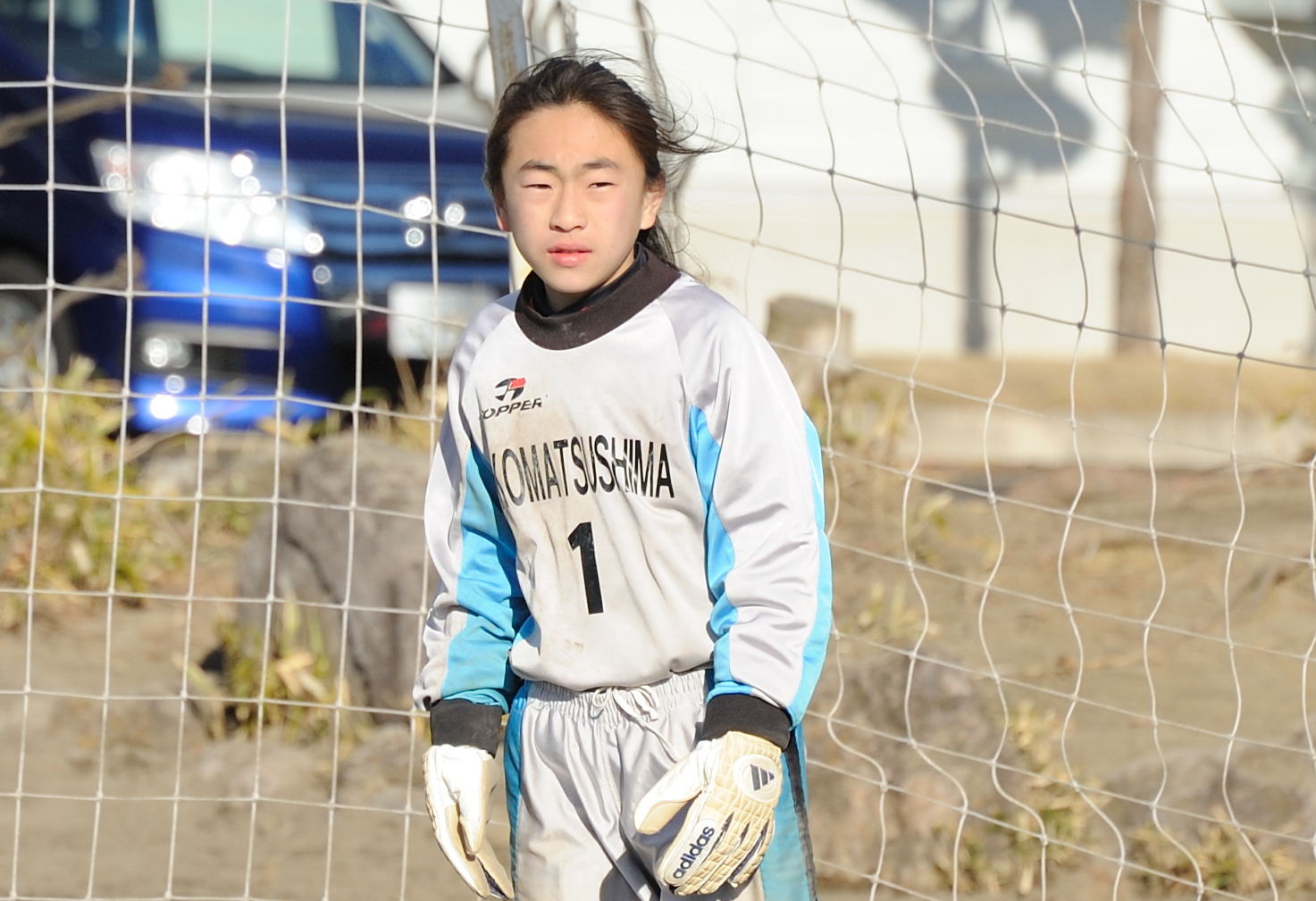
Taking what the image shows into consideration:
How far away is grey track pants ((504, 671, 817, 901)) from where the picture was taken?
6.66 ft

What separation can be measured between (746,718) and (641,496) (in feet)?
0.92

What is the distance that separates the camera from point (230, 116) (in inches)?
226

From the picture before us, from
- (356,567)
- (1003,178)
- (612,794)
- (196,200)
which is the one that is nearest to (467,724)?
(612,794)

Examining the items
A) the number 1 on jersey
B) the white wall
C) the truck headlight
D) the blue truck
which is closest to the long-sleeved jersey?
the number 1 on jersey

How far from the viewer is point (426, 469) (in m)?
4.41

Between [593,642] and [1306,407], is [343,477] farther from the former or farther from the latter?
[1306,407]

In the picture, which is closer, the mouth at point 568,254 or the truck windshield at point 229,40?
the mouth at point 568,254

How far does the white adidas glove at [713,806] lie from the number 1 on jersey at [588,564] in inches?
9.2

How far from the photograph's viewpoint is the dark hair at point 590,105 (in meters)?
2.08

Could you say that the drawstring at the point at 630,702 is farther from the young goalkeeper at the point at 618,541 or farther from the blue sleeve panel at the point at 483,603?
the blue sleeve panel at the point at 483,603

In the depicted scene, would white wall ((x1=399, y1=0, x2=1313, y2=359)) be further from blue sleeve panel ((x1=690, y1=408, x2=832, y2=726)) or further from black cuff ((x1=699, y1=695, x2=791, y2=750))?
black cuff ((x1=699, y1=695, x2=791, y2=750))

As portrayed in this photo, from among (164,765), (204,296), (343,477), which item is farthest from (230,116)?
(204,296)

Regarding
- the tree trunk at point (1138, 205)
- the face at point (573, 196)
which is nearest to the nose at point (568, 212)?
the face at point (573, 196)

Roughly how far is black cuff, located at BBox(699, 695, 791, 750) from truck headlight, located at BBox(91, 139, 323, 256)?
399 centimetres
